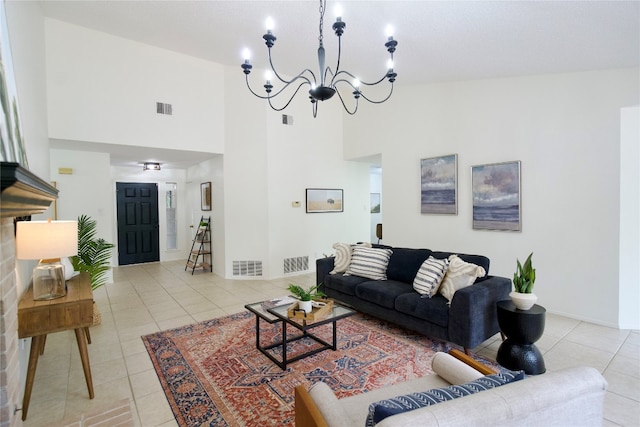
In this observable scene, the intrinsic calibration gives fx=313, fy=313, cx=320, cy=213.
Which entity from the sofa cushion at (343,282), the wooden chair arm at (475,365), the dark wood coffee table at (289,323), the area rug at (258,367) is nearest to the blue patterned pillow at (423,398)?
the wooden chair arm at (475,365)

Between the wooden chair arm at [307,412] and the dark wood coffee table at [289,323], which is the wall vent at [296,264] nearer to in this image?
the dark wood coffee table at [289,323]

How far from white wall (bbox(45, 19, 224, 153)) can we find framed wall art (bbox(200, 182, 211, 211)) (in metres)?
1.11

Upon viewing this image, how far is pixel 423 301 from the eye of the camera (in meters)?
3.02

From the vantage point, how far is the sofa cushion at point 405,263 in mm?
3660

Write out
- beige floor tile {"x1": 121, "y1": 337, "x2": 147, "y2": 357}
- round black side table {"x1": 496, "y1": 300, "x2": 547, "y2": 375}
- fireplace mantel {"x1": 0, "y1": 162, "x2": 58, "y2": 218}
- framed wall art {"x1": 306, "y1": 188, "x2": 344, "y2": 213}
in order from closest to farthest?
fireplace mantel {"x1": 0, "y1": 162, "x2": 58, "y2": 218} < round black side table {"x1": 496, "y1": 300, "x2": 547, "y2": 375} < beige floor tile {"x1": 121, "y1": 337, "x2": 147, "y2": 357} < framed wall art {"x1": 306, "y1": 188, "x2": 344, "y2": 213}

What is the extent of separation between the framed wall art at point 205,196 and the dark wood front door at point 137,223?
64.5 inches

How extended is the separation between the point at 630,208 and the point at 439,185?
6.96 ft

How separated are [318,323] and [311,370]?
1.28 ft

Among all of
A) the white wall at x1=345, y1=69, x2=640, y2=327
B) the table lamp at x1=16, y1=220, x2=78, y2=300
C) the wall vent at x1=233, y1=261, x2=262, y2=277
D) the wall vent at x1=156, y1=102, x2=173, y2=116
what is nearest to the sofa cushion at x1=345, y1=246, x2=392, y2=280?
the white wall at x1=345, y1=69, x2=640, y2=327

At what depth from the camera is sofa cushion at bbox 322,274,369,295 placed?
3.75 metres

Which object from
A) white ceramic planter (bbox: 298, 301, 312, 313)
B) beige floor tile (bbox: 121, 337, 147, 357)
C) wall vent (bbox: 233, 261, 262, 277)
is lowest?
beige floor tile (bbox: 121, 337, 147, 357)

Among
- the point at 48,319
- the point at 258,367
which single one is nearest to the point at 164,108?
the point at 48,319

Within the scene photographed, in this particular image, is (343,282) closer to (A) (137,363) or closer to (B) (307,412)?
(A) (137,363)

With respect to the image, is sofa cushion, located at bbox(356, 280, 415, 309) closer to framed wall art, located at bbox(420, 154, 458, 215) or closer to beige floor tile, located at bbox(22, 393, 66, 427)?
framed wall art, located at bbox(420, 154, 458, 215)
